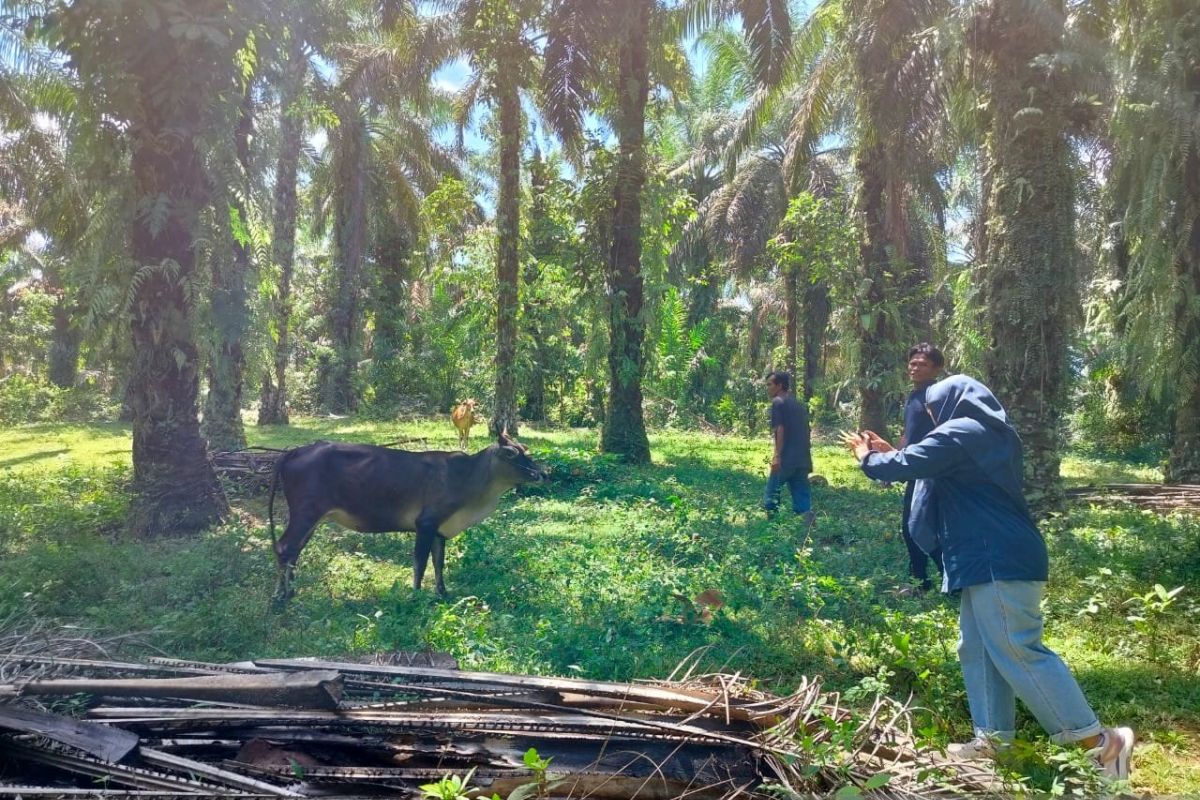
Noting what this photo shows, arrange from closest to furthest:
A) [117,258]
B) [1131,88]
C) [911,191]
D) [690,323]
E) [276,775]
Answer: [276,775], [117,258], [1131,88], [911,191], [690,323]

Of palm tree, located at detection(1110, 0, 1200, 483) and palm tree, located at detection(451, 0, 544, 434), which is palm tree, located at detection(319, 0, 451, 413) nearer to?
palm tree, located at detection(451, 0, 544, 434)

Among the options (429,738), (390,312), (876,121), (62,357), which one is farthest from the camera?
(390,312)

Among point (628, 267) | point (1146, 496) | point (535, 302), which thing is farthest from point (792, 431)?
point (535, 302)

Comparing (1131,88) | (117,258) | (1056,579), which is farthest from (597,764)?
(1131,88)

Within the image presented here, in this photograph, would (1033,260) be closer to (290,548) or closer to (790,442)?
(790,442)

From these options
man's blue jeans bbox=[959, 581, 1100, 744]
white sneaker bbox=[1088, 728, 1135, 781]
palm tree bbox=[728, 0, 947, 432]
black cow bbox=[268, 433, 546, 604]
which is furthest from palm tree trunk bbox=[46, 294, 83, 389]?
white sneaker bbox=[1088, 728, 1135, 781]

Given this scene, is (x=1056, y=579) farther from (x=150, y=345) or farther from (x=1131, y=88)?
(x=150, y=345)

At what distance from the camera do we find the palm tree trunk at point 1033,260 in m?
9.59

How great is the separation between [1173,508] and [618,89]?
10230mm

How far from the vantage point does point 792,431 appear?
32.1 ft

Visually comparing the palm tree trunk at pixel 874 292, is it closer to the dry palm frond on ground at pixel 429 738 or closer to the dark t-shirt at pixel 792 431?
the dark t-shirt at pixel 792 431

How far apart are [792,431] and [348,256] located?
19.6 m

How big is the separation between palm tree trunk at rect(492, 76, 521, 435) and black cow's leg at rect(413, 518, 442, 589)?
917 cm

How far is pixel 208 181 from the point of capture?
9.75m
